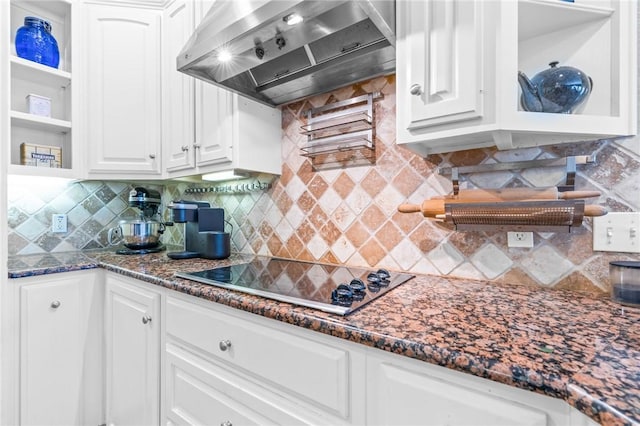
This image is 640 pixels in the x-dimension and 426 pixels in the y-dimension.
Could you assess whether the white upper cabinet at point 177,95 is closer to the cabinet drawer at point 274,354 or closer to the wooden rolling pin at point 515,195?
the cabinet drawer at point 274,354

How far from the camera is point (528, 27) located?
38.1 inches

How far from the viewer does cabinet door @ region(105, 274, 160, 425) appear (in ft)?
4.20

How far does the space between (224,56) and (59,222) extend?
5.35 feet

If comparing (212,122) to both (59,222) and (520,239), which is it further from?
(520,239)

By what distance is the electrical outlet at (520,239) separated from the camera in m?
1.04

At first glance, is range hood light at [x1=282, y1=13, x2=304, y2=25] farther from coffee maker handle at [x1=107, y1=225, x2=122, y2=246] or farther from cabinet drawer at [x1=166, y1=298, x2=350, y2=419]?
coffee maker handle at [x1=107, y1=225, x2=122, y2=246]

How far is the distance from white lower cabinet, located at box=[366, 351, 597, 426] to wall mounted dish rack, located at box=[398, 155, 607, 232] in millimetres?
600

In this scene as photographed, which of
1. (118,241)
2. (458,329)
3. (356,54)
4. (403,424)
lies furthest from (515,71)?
(118,241)

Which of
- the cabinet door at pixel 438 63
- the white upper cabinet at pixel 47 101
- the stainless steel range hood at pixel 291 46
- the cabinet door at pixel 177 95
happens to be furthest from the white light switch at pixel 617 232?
the white upper cabinet at pixel 47 101

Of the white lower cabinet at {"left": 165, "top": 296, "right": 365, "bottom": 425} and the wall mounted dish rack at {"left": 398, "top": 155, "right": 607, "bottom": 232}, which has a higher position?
the wall mounted dish rack at {"left": 398, "top": 155, "right": 607, "bottom": 232}

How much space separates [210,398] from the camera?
1041 millimetres

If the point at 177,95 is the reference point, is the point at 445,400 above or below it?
below

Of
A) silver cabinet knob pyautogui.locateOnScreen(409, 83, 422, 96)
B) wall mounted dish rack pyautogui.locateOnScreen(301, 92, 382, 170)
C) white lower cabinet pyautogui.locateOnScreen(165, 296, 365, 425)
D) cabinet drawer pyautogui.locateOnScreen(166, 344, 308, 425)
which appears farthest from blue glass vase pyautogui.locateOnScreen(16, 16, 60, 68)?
silver cabinet knob pyautogui.locateOnScreen(409, 83, 422, 96)

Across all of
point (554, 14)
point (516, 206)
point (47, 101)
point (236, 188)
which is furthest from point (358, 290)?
point (47, 101)
